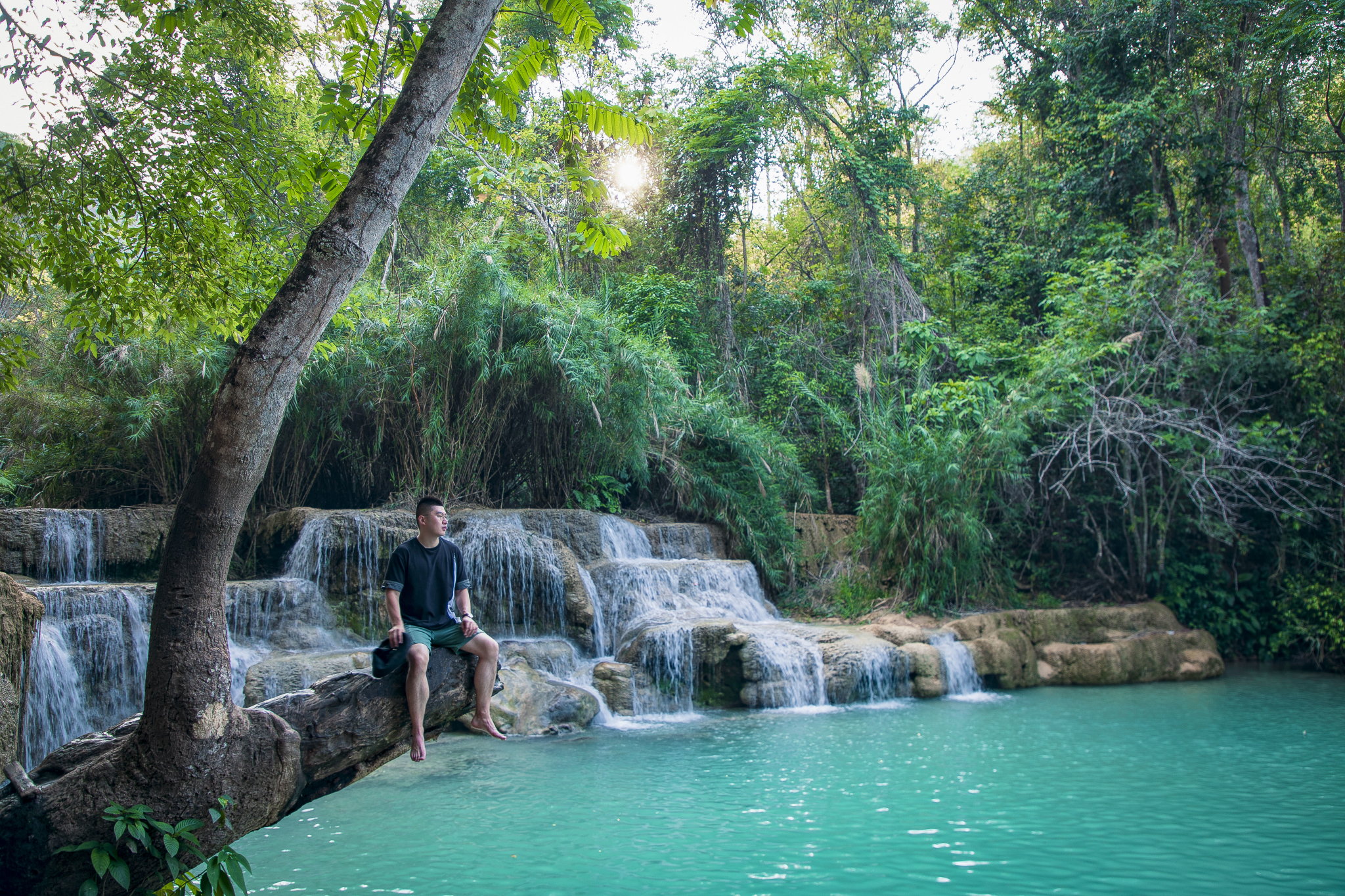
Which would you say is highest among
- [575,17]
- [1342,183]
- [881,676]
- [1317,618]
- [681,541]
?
[1342,183]

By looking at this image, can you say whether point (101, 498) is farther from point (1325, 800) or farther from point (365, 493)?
point (1325, 800)

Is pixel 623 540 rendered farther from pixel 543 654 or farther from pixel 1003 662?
pixel 1003 662

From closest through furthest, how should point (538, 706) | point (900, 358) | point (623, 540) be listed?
point (538, 706) < point (623, 540) < point (900, 358)

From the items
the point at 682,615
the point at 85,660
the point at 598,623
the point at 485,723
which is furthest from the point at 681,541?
the point at 485,723

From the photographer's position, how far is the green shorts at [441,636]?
3.51m

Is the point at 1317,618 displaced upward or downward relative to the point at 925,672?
upward

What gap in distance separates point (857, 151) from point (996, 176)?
2900mm

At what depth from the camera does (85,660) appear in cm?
680

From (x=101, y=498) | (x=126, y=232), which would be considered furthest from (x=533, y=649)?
(x=101, y=498)

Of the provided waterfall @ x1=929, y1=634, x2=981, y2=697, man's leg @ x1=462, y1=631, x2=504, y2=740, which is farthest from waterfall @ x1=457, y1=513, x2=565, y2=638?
man's leg @ x1=462, y1=631, x2=504, y2=740

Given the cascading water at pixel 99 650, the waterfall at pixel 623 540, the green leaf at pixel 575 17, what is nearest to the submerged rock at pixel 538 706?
the cascading water at pixel 99 650

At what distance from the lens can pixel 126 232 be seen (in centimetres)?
506

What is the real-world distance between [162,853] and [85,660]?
205 inches

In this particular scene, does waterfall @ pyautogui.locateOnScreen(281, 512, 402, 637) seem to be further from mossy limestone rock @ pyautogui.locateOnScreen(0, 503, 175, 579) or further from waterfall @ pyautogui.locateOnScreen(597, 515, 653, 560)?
waterfall @ pyautogui.locateOnScreen(597, 515, 653, 560)
